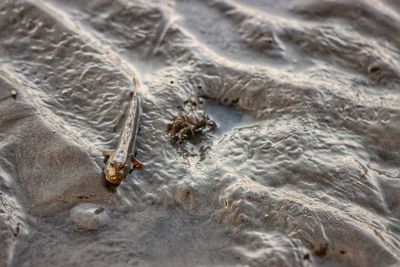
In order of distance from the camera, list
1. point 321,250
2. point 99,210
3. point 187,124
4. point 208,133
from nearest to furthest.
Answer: point 321,250, point 99,210, point 187,124, point 208,133

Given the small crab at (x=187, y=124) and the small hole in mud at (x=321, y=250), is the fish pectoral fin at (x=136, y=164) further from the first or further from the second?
the small hole in mud at (x=321, y=250)

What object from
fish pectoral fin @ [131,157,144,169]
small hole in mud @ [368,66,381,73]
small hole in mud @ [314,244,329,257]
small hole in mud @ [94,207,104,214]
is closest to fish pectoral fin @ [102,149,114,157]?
fish pectoral fin @ [131,157,144,169]

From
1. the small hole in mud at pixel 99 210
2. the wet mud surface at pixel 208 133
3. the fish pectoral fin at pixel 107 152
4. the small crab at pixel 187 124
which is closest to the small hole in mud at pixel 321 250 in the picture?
the wet mud surface at pixel 208 133

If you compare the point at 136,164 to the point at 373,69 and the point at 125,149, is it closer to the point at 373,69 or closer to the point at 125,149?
the point at 125,149

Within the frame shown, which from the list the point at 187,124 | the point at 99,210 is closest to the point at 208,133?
the point at 187,124

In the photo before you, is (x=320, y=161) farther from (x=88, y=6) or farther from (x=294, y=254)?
(x=88, y=6)

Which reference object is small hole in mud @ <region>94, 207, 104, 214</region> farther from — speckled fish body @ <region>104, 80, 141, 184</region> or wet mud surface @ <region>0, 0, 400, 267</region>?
speckled fish body @ <region>104, 80, 141, 184</region>

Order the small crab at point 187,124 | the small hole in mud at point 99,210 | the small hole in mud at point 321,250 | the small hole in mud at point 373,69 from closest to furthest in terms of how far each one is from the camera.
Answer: the small hole in mud at point 321,250 < the small hole in mud at point 99,210 < the small crab at point 187,124 < the small hole in mud at point 373,69
